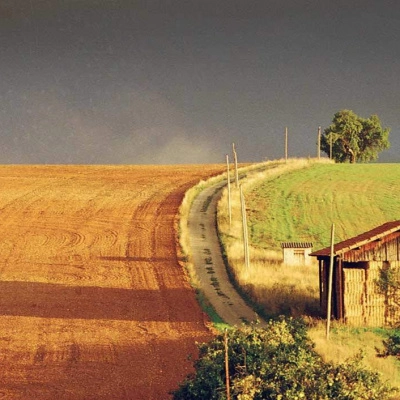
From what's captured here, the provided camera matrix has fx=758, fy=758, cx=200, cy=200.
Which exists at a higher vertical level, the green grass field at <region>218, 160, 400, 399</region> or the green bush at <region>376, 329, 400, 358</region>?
the green grass field at <region>218, 160, 400, 399</region>

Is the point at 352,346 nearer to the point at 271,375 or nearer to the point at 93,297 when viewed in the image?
the point at 271,375

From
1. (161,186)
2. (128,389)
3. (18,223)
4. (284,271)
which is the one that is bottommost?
(128,389)

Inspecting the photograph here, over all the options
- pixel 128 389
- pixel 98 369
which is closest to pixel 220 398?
pixel 128 389

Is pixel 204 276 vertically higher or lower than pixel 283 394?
higher

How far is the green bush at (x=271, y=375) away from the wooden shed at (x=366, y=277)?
490 inches

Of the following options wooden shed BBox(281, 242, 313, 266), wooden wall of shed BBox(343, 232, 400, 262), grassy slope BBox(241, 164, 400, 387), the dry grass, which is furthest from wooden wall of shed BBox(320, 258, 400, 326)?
wooden shed BBox(281, 242, 313, 266)

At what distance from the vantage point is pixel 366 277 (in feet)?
111

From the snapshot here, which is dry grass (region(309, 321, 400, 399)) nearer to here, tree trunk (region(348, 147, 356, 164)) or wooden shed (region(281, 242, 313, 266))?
wooden shed (region(281, 242, 313, 266))

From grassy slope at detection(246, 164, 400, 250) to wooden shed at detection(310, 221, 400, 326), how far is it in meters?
23.8

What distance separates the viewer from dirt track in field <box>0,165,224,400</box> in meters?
27.5

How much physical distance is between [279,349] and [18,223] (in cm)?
4488

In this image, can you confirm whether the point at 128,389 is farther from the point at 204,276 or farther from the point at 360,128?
the point at 360,128

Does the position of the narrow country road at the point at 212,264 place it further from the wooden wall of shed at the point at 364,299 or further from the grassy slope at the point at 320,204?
the wooden wall of shed at the point at 364,299

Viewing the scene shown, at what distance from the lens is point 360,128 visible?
13262 cm
